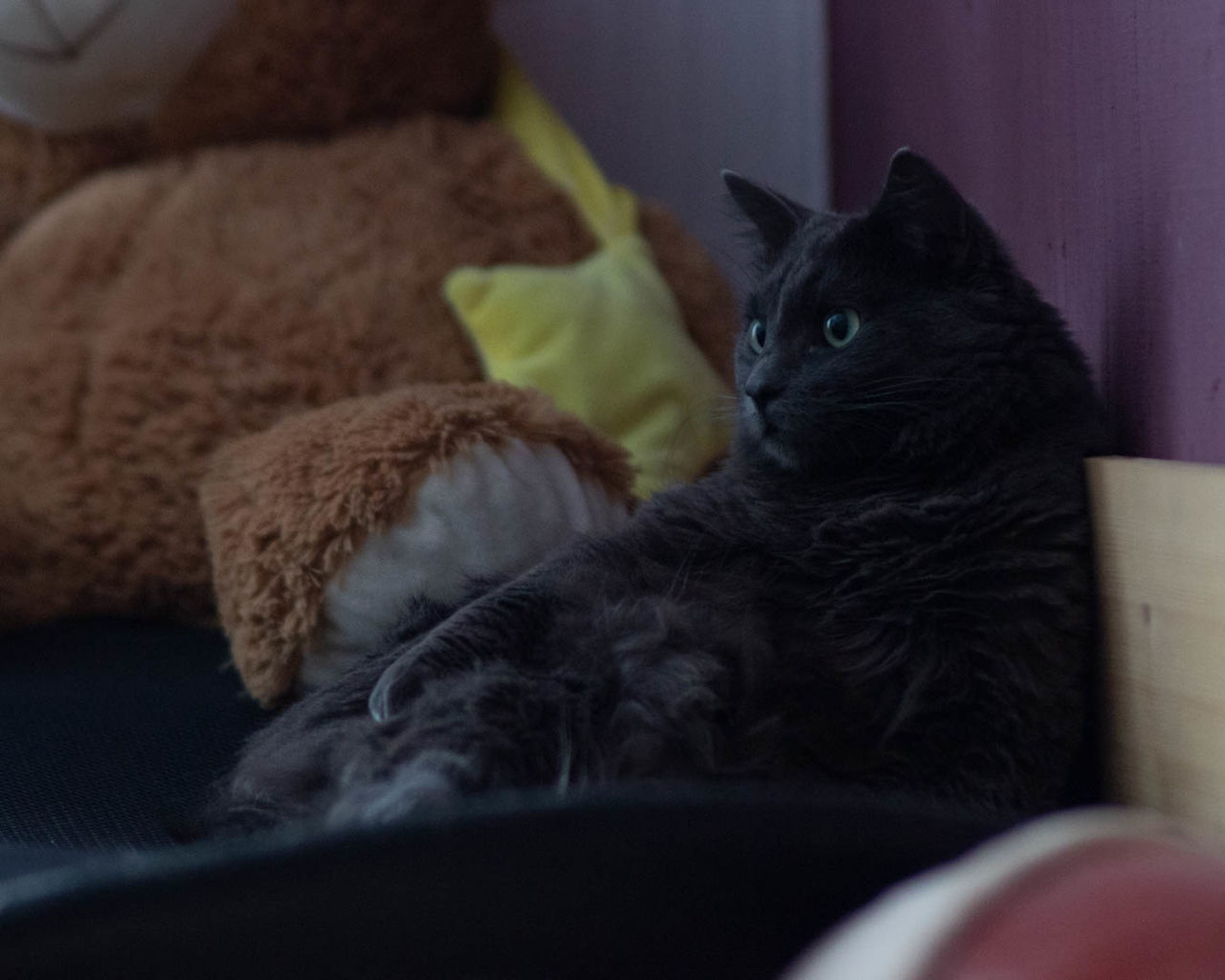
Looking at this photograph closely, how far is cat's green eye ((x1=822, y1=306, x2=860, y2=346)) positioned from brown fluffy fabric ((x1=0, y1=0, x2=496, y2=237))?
0.93 m

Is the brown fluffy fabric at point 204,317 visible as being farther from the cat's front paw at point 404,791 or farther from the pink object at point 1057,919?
the pink object at point 1057,919

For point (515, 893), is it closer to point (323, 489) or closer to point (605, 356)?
point (323, 489)

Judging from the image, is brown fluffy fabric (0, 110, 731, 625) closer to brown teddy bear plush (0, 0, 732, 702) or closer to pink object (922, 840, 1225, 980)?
brown teddy bear plush (0, 0, 732, 702)

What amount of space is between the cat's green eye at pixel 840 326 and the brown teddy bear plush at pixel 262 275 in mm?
358

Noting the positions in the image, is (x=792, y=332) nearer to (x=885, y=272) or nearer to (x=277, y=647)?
(x=885, y=272)

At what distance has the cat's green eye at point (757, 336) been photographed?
3.23ft

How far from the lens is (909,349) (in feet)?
2.78

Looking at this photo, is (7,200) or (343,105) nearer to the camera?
(343,105)

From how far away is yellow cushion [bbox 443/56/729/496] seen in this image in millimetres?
1436

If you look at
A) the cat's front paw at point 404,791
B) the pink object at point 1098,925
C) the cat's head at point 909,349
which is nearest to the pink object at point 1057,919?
the pink object at point 1098,925

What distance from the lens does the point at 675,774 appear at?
71 cm

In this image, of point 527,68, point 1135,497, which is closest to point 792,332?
point 1135,497

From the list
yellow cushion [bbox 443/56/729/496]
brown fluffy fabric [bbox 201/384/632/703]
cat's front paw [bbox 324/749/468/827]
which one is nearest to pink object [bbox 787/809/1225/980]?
cat's front paw [bbox 324/749/468/827]

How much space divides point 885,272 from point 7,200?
139 centimetres
